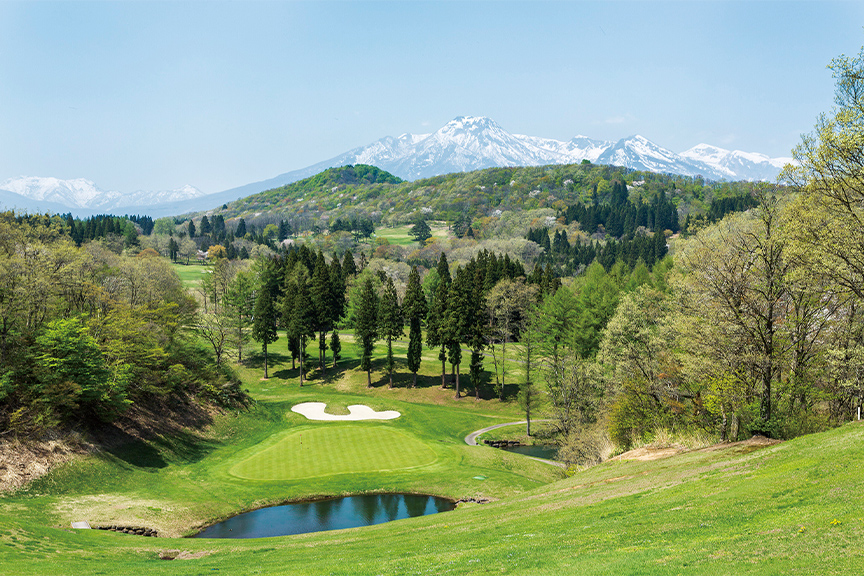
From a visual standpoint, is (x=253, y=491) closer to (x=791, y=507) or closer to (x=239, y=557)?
(x=239, y=557)

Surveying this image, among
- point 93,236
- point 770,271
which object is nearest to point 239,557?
point 770,271

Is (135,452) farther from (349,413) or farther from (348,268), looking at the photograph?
(348,268)

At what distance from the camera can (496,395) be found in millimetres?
76125

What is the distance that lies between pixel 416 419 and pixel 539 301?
44.5 m

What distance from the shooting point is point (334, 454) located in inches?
1857

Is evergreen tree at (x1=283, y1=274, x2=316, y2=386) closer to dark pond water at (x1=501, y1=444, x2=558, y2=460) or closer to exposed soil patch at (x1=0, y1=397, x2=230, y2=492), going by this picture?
exposed soil patch at (x1=0, y1=397, x2=230, y2=492)

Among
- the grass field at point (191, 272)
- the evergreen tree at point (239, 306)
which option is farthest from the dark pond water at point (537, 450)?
the grass field at point (191, 272)

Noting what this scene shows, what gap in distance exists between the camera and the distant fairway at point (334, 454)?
43219 mm

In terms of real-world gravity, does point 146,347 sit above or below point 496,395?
above

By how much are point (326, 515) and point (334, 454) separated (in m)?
10.9


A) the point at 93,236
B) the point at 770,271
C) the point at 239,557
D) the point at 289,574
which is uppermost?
the point at 93,236

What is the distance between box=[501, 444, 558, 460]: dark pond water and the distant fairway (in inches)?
546

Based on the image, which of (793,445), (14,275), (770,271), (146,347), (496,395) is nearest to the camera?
(793,445)

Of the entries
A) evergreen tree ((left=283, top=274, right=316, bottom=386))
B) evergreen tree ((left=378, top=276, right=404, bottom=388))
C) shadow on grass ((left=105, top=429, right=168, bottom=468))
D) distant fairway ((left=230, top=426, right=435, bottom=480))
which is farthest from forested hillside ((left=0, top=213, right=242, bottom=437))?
evergreen tree ((left=378, top=276, right=404, bottom=388))
